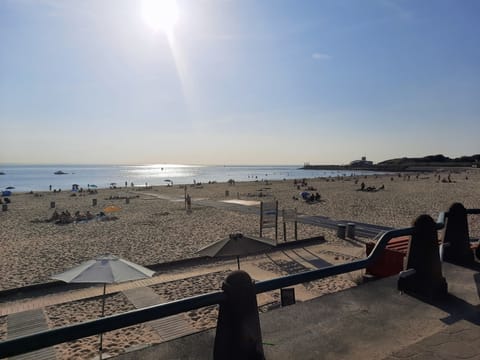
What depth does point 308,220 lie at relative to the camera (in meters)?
19.0

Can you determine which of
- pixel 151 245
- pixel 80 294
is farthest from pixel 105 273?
pixel 151 245

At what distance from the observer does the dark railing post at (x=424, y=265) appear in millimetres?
3838

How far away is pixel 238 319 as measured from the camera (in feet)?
7.60

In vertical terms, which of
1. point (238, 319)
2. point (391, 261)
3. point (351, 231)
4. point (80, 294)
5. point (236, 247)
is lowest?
point (80, 294)

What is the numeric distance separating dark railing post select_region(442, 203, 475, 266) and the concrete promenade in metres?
0.98

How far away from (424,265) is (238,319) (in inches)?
102

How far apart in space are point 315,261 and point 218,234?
6211 mm

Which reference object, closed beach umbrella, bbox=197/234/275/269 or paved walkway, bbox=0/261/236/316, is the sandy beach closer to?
paved walkway, bbox=0/261/236/316

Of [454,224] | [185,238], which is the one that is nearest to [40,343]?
[454,224]

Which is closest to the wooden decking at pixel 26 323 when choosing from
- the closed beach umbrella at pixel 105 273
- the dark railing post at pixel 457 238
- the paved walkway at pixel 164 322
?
the closed beach umbrella at pixel 105 273

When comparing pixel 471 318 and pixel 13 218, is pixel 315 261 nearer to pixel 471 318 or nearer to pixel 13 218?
pixel 471 318

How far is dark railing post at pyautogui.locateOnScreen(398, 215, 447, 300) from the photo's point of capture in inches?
151

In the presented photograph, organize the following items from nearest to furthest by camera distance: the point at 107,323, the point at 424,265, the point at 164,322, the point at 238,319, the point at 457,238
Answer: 1. the point at 107,323
2. the point at 238,319
3. the point at 424,265
4. the point at 457,238
5. the point at 164,322

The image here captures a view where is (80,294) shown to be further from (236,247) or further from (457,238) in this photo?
(457,238)
